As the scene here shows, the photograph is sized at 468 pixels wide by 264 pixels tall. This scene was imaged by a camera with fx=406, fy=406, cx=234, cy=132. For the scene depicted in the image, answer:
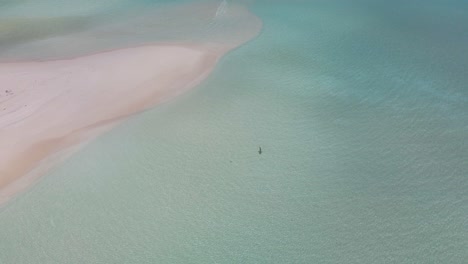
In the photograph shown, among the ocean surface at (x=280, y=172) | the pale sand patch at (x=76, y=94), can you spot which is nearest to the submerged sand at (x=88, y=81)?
the pale sand patch at (x=76, y=94)

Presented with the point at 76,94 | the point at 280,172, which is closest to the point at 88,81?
the point at 76,94

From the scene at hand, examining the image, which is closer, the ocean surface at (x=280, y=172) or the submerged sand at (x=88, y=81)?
the ocean surface at (x=280, y=172)

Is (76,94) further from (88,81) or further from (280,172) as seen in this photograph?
(280,172)

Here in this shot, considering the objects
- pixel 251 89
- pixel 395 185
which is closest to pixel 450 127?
pixel 395 185

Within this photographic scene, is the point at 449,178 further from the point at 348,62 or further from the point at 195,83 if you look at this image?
the point at 195,83

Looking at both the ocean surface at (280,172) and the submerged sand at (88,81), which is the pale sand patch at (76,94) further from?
the ocean surface at (280,172)

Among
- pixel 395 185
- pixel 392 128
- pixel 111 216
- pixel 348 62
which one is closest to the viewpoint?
pixel 111 216
